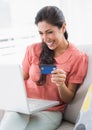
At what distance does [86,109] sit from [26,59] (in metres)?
0.60

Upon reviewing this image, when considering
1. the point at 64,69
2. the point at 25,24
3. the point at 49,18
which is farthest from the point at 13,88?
the point at 25,24

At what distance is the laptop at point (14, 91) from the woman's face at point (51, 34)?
36cm

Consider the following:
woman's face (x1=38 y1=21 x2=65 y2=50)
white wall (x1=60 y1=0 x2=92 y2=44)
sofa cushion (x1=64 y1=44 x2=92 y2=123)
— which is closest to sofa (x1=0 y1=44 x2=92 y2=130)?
sofa cushion (x1=64 y1=44 x2=92 y2=123)

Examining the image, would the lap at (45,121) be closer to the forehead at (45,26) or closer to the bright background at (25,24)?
the forehead at (45,26)

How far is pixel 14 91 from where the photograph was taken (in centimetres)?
122

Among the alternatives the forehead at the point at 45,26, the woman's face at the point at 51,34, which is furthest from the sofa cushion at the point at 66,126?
the forehead at the point at 45,26

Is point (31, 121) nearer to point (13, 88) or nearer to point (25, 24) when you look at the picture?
point (13, 88)

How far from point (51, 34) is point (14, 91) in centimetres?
43

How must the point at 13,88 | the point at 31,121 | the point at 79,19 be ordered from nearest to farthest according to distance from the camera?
the point at 13,88, the point at 31,121, the point at 79,19

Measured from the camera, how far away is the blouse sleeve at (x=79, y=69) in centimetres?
144

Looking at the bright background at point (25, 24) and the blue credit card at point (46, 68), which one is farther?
the bright background at point (25, 24)

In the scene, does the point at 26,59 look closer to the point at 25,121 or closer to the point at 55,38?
the point at 55,38

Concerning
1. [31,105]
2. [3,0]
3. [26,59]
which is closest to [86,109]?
[31,105]

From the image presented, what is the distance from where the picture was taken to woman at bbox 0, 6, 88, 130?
139 cm
